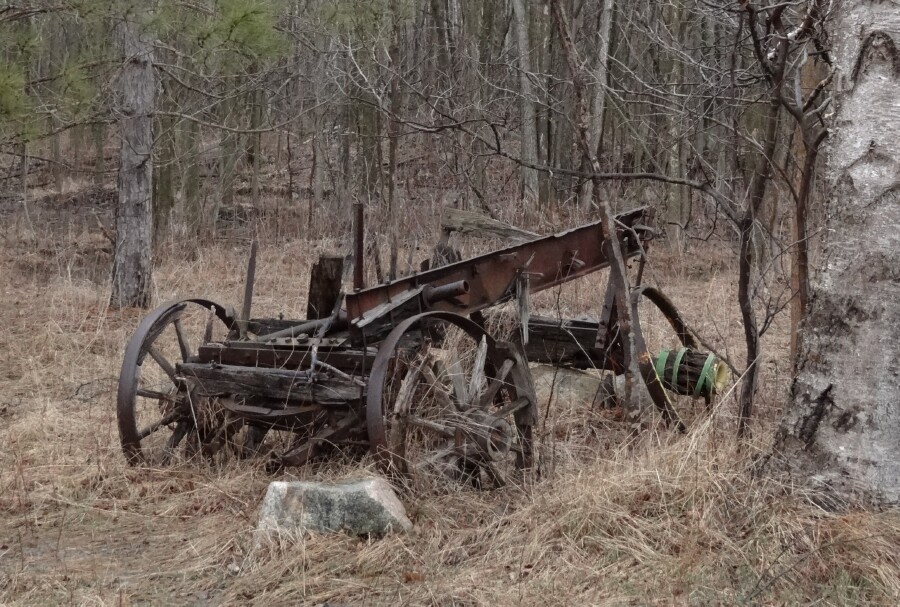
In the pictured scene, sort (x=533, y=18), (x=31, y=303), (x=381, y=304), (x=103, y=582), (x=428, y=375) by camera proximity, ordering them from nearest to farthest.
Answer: (x=103, y=582) → (x=428, y=375) → (x=381, y=304) → (x=31, y=303) → (x=533, y=18)

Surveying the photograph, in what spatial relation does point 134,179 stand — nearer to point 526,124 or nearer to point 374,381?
point 374,381

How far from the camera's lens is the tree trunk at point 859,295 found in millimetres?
3578

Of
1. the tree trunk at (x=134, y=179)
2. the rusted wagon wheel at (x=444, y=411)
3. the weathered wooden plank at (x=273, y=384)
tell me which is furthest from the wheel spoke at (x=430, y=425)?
the tree trunk at (x=134, y=179)

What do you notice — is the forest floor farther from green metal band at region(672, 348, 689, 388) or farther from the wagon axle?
green metal band at region(672, 348, 689, 388)

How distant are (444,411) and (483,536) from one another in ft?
2.95

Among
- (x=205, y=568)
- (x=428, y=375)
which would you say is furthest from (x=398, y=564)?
(x=428, y=375)

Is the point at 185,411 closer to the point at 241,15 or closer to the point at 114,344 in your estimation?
the point at 114,344

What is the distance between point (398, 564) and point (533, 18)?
1888 cm

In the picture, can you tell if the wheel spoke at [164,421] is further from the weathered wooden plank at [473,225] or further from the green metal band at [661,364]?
the green metal band at [661,364]

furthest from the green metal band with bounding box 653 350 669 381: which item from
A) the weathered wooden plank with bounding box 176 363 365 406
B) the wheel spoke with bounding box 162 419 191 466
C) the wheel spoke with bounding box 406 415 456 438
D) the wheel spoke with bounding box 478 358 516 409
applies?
the wheel spoke with bounding box 162 419 191 466

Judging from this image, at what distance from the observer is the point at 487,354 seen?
16.9 feet

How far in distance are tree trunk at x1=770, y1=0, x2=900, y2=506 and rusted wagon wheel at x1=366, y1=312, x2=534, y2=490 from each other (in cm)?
162

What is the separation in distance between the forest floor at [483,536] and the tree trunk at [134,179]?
4.16 m

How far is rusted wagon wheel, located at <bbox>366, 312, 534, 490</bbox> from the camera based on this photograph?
450 centimetres
